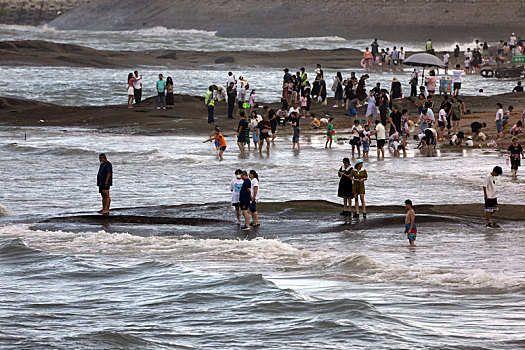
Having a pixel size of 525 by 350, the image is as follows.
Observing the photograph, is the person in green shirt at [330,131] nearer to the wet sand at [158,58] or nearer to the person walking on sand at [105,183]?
the person walking on sand at [105,183]

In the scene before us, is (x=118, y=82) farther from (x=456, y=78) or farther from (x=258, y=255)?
(x=258, y=255)

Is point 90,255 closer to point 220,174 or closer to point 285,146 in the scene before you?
point 220,174

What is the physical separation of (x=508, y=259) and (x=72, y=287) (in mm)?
7107

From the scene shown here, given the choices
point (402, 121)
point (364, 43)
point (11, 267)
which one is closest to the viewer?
point (11, 267)

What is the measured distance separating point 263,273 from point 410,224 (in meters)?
2.88

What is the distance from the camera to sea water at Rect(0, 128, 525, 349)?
11750 millimetres

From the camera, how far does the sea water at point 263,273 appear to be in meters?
11.8

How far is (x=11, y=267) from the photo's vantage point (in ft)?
52.1

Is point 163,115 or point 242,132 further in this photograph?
point 163,115

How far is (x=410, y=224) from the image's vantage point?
16.1m

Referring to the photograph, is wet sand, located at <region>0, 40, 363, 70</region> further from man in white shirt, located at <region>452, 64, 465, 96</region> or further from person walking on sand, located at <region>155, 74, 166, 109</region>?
man in white shirt, located at <region>452, 64, 465, 96</region>

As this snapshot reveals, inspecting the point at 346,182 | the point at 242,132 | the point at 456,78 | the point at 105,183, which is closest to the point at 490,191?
the point at 346,182

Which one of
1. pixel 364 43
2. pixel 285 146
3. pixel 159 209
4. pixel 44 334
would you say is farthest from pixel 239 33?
pixel 44 334

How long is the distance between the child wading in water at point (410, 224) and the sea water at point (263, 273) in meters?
0.23
